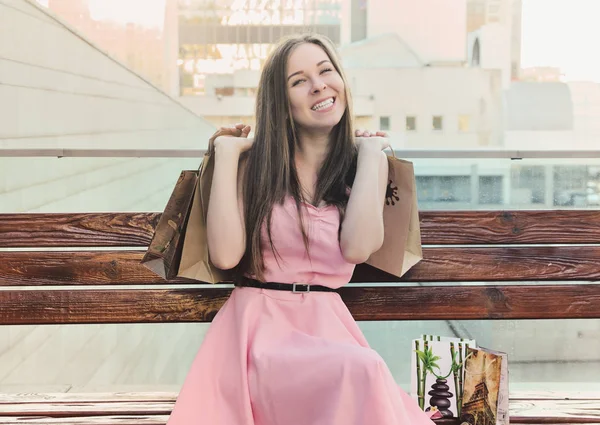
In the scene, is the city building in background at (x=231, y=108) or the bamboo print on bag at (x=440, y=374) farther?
the city building in background at (x=231, y=108)

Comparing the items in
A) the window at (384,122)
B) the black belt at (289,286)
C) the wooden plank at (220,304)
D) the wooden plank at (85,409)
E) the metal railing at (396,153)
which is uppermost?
the window at (384,122)

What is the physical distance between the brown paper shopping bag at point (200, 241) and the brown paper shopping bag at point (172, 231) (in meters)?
0.02

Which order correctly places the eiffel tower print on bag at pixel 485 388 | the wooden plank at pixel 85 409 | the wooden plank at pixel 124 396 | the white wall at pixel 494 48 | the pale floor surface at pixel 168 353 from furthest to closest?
the white wall at pixel 494 48 < the pale floor surface at pixel 168 353 < the wooden plank at pixel 124 396 < the wooden plank at pixel 85 409 < the eiffel tower print on bag at pixel 485 388

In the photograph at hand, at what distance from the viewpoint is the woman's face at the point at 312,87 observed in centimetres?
203

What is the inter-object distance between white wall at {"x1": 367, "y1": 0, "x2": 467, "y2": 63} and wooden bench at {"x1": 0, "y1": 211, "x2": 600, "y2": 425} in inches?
43.5

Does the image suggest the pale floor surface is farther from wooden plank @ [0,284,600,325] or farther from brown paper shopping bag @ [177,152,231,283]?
brown paper shopping bag @ [177,152,231,283]

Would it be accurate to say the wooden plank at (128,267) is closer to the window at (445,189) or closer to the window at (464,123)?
the window at (445,189)

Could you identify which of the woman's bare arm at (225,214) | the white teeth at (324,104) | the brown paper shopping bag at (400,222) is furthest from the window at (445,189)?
the woman's bare arm at (225,214)

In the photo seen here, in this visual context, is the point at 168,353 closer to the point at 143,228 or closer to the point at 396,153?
the point at 143,228

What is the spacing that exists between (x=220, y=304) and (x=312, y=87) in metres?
0.79

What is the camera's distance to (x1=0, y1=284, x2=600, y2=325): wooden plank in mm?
2418

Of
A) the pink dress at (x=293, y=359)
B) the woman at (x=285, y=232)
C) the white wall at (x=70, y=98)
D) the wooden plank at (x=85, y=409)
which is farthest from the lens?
the white wall at (x=70, y=98)

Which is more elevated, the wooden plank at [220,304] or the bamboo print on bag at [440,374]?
the wooden plank at [220,304]

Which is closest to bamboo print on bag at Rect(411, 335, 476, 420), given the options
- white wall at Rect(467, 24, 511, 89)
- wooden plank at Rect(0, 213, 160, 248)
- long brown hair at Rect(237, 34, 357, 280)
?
long brown hair at Rect(237, 34, 357, 280)
